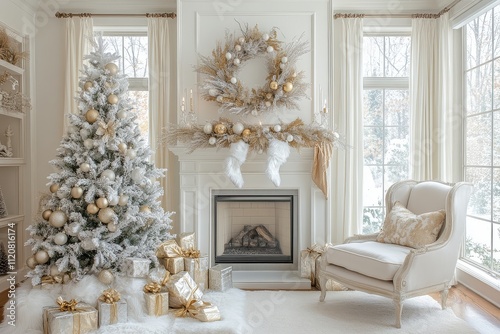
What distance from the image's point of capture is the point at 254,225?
453 cm

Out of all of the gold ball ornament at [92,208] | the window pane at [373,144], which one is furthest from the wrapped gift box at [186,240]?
the window pane at [373,144]

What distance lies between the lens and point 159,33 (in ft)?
15.2

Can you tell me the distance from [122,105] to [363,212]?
269 cm

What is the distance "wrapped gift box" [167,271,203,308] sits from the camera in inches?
133

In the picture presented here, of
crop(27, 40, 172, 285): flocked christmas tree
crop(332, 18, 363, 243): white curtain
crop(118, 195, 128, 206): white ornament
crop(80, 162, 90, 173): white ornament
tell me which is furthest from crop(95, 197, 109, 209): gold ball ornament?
crop(332, 18, 363, 243): white curtain

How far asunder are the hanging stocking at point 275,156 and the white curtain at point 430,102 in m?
1.42

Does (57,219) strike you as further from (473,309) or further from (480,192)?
(480,192)

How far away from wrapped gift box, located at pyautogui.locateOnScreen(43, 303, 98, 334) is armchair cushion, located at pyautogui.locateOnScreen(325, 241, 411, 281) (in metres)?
1.82

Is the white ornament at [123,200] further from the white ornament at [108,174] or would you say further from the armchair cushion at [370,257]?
the armchair cushion at [370,257]

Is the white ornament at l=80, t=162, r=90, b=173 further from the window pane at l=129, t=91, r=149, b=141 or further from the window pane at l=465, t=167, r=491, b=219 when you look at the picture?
the window pane at l=465, t=167, r=491, b=219

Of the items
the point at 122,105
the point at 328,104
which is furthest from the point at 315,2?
the point at 122,105

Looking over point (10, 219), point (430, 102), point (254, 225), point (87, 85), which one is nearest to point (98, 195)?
point (87, 85)

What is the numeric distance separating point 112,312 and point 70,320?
28cm

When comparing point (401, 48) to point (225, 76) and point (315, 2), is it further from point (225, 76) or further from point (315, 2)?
point (225, 76)
